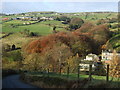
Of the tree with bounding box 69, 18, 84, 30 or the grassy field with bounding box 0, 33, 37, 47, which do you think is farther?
the tree with bounding box 69, 18, 84, 30

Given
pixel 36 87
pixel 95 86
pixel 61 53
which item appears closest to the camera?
pixel 95 86

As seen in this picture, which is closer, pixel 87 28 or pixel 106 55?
pixel 106 55

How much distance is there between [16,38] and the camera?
256ft

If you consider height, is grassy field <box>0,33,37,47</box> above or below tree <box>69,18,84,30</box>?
below

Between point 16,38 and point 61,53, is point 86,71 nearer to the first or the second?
point 61,53

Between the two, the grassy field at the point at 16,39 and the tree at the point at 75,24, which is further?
the tree at the point at 75,24

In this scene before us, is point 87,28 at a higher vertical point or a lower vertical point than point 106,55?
higher

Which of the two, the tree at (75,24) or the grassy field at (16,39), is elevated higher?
the tree at (75,24)

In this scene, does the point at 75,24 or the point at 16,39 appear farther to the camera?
the point at 75,24

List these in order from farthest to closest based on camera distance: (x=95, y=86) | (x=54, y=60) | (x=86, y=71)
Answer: (x=54, y=60)
(x=86, y=71)
(x=95, y=86)

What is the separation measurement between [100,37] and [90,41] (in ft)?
30.5

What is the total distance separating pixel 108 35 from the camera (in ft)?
251

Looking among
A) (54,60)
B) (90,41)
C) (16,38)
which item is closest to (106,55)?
Answer: (90,41)

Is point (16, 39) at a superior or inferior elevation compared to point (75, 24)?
inferior
